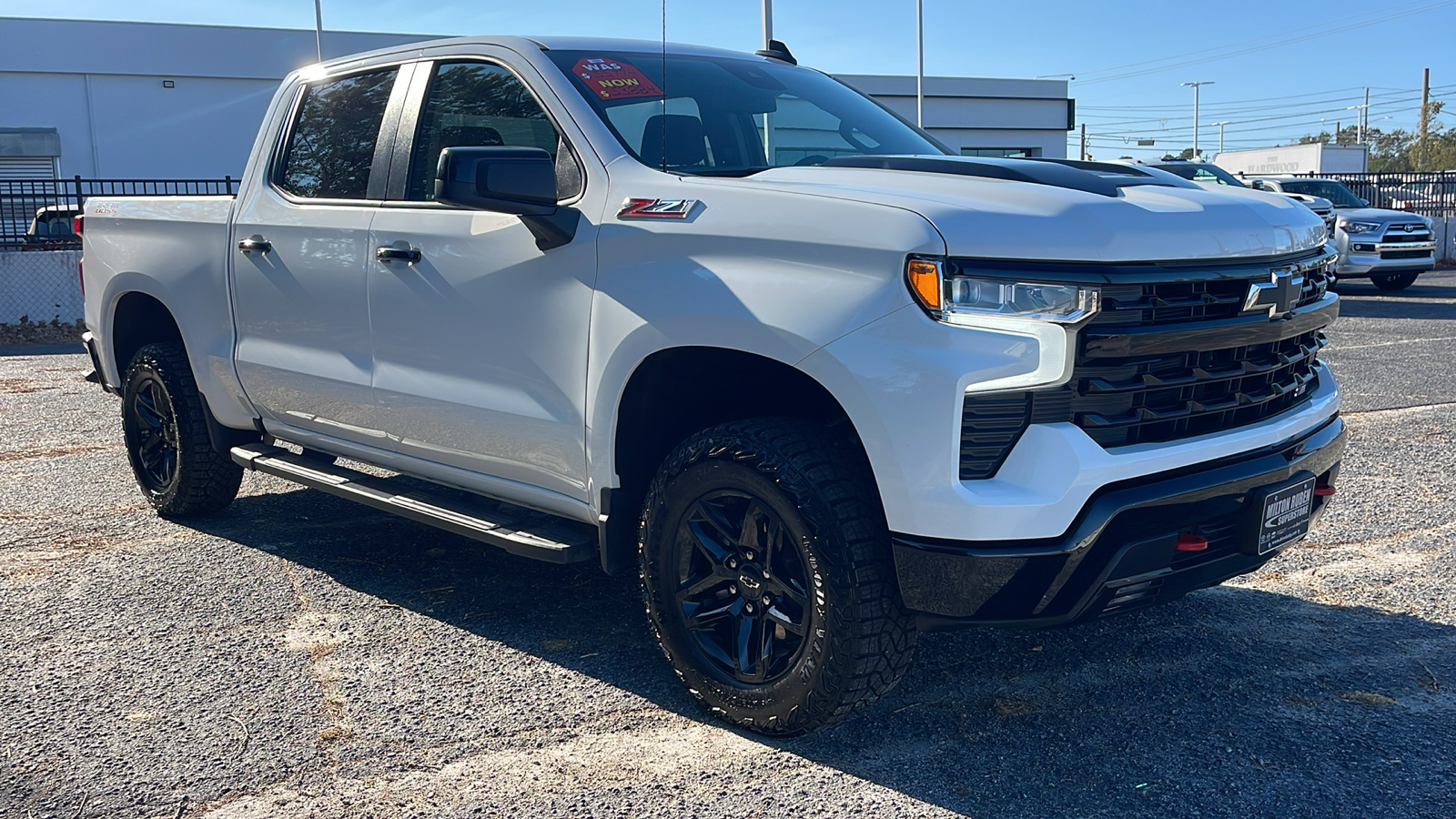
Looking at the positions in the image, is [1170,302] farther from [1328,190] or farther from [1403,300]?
[1328,190]

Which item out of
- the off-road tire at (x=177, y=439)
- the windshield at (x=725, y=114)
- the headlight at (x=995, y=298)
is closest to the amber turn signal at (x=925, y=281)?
the headlight at (x=995, y=298)

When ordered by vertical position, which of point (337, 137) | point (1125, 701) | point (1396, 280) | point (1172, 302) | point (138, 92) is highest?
point (138, 92)

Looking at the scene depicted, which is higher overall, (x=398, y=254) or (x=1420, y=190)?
(x=398, y=254)

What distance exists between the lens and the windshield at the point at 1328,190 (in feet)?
61.3

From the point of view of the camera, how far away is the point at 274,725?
345 cm

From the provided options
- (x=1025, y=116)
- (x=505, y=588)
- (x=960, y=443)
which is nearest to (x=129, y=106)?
(x=1025, y=116)

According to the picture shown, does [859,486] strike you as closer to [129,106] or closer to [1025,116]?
[129,106]

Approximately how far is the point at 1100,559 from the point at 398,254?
8.11 feet

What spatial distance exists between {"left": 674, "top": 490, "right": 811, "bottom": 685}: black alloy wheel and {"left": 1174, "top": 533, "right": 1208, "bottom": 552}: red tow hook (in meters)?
0.92

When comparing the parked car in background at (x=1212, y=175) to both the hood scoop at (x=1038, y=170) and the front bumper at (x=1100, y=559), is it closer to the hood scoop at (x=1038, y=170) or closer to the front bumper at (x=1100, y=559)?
the hood scoop at (x=1038, y=170)

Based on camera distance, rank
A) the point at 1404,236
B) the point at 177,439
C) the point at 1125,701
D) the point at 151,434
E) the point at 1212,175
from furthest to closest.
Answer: the point at 1404,236 → the point at 1212,175 → the point at 151,434 → the point at 177,439 → the point at 1125,701

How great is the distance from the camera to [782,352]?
308 cm

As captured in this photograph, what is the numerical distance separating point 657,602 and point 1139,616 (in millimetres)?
1829

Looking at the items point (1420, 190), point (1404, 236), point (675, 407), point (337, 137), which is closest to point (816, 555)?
point (675, 407)
